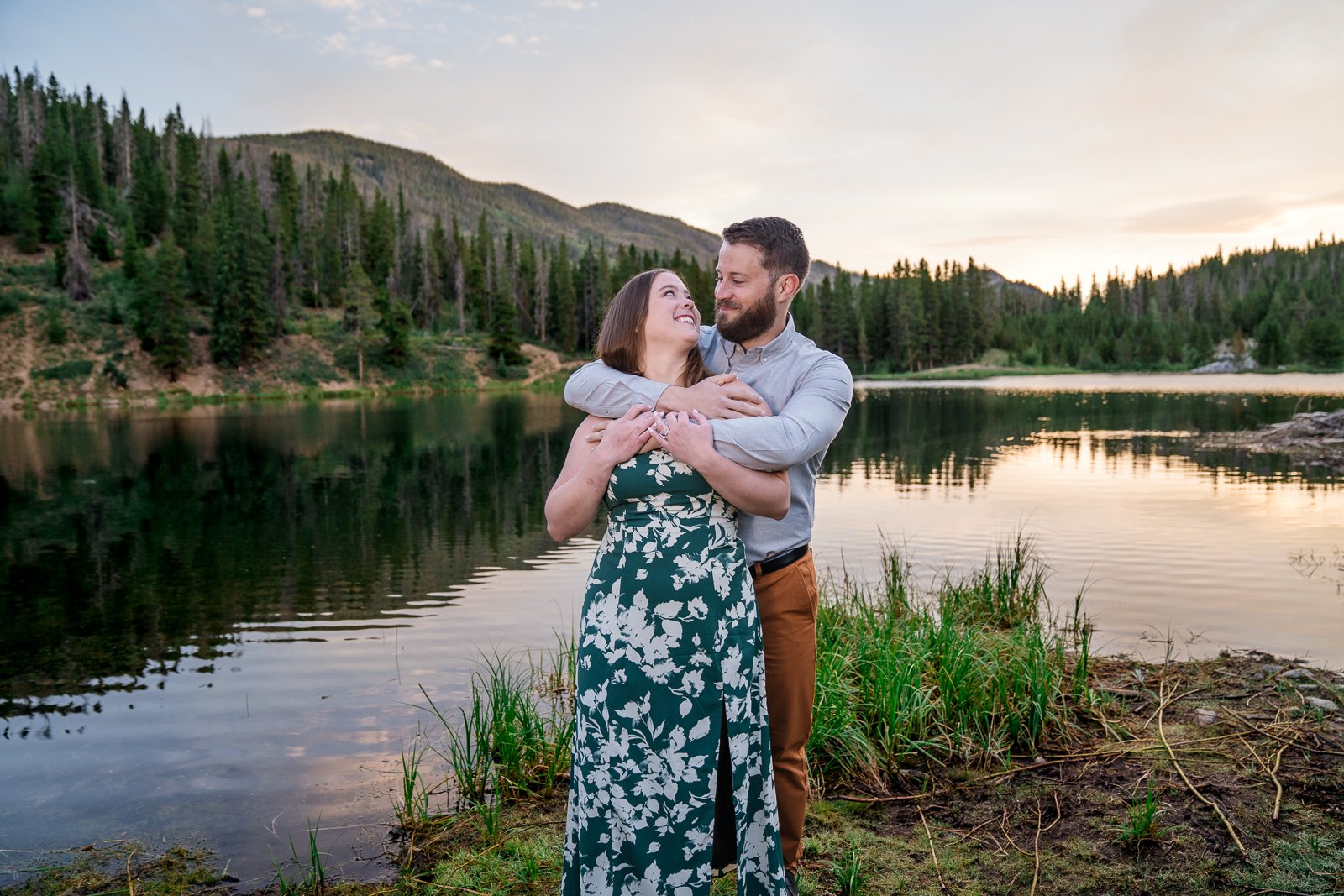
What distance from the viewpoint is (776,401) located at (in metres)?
3.10

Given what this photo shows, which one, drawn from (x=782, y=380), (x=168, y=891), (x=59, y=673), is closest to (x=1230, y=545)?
(x=782, y=380)

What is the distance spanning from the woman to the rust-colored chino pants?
0.30 metres

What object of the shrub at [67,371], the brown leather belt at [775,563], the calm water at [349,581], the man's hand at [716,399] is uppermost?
the shrub at [67,371]

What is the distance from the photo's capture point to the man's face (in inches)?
117

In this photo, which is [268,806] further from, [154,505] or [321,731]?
[154,505]

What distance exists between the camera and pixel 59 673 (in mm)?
8133

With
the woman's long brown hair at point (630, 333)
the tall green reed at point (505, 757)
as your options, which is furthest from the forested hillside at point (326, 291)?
the woman's long brown hair at point (630, 333)

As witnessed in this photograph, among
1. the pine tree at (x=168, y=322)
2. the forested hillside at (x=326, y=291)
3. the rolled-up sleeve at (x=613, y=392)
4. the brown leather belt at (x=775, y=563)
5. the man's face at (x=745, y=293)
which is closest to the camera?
the rolled-up sleeve at (x=613, y=392)

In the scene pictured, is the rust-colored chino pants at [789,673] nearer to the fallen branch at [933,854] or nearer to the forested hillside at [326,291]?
the fallen branch at [933,854]

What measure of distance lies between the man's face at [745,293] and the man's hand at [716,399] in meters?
0.27

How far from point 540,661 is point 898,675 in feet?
12.0

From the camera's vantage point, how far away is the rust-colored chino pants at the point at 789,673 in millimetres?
3125

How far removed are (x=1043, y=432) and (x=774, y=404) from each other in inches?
1217

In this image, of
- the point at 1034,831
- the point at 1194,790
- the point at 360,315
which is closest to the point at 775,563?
the point at 1034,831
